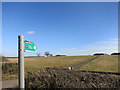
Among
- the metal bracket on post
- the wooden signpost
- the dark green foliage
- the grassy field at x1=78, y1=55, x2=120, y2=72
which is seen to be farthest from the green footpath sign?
the grassy field at x1=78, y1=55, x2=120, y2=72

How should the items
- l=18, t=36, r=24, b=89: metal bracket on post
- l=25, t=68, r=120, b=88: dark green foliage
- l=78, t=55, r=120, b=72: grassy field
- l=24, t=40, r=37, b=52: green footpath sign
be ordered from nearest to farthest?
l=18, t=36, r=24, b=89: metal bracket on post, l=24, t=40, r=37, b=52: green footpath sign, l=25, t=68, r=120, b=88: dark green foliage, l=78, t=55, r=120, b=72: grassy field

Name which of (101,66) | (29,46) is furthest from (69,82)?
(101,66)

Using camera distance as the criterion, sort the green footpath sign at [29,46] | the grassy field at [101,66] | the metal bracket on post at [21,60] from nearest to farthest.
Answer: the metal bracket on post at [21,60] → the green footpath sign at [29,46] → the grassy field at [101,66]

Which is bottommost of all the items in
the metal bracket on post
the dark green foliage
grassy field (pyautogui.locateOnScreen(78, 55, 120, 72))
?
grassy field (pyautogui.locateOnScreen(78, 55, 120, 72))

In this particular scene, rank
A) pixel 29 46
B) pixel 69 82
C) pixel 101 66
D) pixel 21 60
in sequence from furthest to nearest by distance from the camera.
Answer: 1. pixel 101 66
2. pixel 69 82
3. pixel 29 46
4. pixel 21 60

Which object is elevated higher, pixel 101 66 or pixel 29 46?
pixel 29 46

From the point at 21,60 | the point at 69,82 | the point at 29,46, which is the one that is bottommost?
the point at 69,82

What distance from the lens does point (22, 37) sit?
250cm

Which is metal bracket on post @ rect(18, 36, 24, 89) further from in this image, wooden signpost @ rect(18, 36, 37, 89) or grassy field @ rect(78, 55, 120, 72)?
grassy field @ rect(78, 55, 120, 72)

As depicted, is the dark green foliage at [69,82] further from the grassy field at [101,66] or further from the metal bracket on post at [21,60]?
the grassy field at [101,66]

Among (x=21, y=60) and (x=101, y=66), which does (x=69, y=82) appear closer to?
(x=21, y=60)

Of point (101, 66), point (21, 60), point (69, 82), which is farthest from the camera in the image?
point (101, 66)

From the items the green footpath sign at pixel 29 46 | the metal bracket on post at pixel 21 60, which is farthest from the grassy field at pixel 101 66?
the metal bracket on post at pixel 21 60

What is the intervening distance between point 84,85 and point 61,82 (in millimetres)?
816
